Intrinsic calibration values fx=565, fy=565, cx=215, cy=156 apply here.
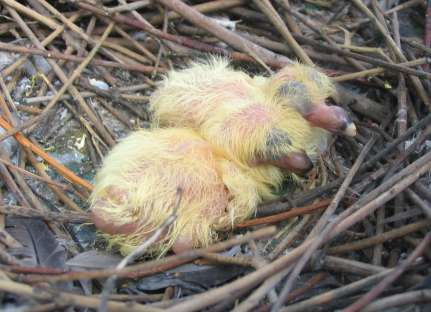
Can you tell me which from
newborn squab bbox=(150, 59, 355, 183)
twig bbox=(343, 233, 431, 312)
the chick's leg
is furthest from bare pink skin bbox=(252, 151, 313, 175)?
twig bbox=(343, 233, 431, 312)

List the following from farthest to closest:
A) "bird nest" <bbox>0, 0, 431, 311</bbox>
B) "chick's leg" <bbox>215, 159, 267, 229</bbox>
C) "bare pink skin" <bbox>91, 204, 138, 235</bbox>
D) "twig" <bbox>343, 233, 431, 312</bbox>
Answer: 1. "chick's leg" <bbox>215, 159, 267, 229</bbox>
2. "bare pink skin" <bbox>91, 204, 138, 235</bbox>
3. "bird nest" <bbox>0, 0, 431, 311</bbox>
4. "twig" <bbox>343, 233, 431, 312</bbox>

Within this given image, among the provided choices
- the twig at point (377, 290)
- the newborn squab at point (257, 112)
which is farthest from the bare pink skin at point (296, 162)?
the twig at point (377, 290)

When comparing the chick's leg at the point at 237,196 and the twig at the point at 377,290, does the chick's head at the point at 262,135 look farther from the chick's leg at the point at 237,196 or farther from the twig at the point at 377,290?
the twig at the point at 377,290

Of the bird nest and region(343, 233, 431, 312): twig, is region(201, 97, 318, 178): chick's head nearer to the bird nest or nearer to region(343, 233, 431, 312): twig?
the bird nest

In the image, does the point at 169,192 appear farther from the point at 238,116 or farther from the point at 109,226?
the point at 238,116

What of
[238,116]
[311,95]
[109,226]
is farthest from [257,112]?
[109,226]

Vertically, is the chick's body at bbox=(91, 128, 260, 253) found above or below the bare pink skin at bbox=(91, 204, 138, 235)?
above
